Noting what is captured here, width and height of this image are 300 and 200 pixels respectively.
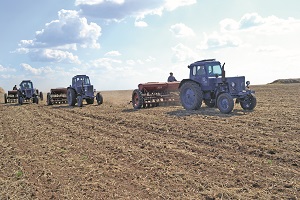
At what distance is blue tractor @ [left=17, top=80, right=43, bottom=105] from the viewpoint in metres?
27.0

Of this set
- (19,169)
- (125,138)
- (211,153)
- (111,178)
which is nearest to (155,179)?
(111,178)

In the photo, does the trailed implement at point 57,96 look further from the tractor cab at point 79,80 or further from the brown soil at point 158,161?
the brown soil at point 158,161

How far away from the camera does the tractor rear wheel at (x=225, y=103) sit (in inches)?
Answer: 488

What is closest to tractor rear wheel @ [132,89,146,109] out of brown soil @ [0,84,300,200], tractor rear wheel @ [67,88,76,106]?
tractor rear wheel @ [67,88,76,106]

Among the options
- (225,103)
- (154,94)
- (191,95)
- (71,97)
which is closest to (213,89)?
(191,95)

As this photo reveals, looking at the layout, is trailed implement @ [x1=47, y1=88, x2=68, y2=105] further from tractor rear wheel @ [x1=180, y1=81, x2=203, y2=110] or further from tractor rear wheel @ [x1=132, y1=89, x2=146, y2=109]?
tractor rear wheel @ [x1=180, y1=81, x2=203, y2=110]

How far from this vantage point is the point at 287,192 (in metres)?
4.54

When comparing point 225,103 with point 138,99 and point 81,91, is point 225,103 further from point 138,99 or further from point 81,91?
point 81,91

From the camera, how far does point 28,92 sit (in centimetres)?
2747

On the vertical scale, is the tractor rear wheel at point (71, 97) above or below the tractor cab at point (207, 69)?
below

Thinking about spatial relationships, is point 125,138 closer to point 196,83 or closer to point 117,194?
point 117,194

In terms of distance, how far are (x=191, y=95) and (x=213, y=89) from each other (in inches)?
46.3

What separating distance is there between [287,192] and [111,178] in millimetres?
2825

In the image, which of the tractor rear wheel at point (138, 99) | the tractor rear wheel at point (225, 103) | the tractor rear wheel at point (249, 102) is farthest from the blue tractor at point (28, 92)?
the tractor rear wheel at point (249, 102)
